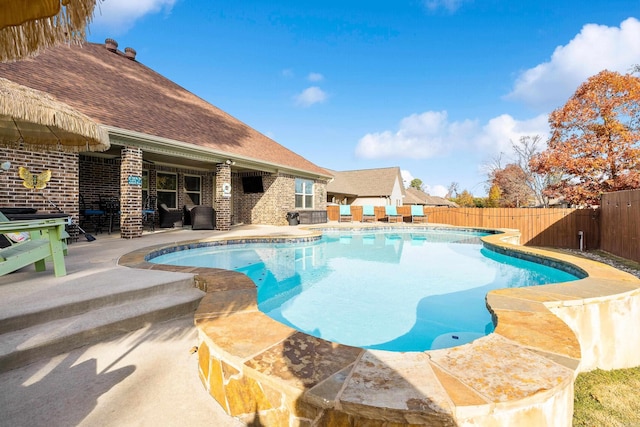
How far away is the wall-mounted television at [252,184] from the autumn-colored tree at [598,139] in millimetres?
13586

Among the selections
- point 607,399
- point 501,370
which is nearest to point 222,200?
point 501,370

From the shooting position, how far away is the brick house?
7.21 m

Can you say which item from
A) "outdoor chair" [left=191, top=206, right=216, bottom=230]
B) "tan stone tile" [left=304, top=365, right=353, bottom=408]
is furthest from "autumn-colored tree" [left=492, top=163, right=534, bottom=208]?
"tan stone tile" [left=304, top=365, right=353, bottom=408]

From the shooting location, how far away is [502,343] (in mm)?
1942

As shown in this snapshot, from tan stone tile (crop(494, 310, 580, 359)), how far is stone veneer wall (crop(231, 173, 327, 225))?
1216 centimetres

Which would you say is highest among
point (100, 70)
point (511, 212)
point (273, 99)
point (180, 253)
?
point (273, 99)

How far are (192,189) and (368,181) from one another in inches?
789

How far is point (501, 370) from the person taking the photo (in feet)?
5.25

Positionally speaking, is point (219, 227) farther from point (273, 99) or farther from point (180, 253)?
point (273, 99)

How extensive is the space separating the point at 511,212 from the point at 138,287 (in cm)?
1670

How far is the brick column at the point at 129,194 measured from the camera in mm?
8156

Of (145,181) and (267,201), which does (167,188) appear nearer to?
(145,181)

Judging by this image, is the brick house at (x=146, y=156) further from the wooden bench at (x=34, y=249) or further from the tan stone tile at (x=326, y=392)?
the tan stone tile at (x=326, y=392)

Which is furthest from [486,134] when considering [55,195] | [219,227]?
[55,195]
